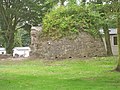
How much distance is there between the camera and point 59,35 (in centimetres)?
2988

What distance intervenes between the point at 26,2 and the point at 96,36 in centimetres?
1266

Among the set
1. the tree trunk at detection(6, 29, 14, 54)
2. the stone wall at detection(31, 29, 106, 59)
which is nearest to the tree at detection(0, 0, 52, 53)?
the tree trunk at detection(6, 29, 14, 54)

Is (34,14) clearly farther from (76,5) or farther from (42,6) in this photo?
(76,5)

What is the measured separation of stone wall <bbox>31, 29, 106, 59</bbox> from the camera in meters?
29.8

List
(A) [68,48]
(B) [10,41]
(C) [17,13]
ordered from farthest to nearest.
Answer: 1. (B) [10,41]
2. (C) [17,13]
3. (A) [68,48]

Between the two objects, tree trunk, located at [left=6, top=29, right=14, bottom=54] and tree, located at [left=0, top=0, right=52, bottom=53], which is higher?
tree, located at [left=0, top=0, right=52, bottom=53]

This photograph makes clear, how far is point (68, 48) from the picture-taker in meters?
29.9

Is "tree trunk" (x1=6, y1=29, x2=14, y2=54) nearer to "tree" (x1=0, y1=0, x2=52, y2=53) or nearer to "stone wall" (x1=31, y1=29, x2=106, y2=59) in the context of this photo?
"tree" (x1=0, y1=0, x2=52, y2=53)

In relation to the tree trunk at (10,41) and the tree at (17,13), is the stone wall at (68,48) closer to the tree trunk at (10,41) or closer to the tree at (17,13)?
the tree at (17,13)

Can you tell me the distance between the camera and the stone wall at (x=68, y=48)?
29.8m

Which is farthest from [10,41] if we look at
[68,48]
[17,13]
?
[68,48]

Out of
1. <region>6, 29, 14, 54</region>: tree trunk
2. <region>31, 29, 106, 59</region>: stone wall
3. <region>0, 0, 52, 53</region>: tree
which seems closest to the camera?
<region>31, 29, 106, 59</region>: stone wall

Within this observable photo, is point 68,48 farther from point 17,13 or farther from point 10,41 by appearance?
point 10,41

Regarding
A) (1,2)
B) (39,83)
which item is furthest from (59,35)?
(39,83)
